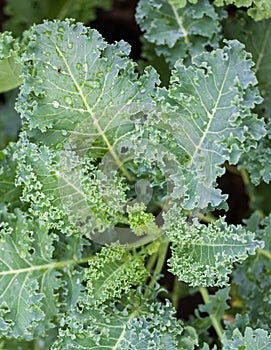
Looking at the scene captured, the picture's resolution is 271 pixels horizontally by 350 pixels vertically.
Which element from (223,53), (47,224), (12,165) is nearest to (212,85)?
(223,53)

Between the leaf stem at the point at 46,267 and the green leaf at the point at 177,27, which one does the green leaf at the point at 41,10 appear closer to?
the green leaf at the point at 177,27

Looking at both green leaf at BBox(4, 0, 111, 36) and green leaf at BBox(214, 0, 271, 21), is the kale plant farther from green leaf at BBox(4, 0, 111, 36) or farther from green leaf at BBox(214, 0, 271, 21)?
green leaf at BBox(4, 0, 111, 36)

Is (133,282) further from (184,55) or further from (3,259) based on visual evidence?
(184,55)

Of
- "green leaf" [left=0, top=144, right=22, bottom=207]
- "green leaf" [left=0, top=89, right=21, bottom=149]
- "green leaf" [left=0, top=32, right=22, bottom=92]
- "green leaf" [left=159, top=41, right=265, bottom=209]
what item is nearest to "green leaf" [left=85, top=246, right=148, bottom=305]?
"green leaf" [left=159, top=41, right=265, bottom=209]

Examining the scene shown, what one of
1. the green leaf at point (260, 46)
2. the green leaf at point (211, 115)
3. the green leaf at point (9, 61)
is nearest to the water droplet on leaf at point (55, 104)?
the green leaf at point (9, 61)

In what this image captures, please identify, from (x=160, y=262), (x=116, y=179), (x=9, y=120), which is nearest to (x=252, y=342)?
(x=160, y=262)

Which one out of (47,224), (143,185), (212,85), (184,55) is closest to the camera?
(212,85)

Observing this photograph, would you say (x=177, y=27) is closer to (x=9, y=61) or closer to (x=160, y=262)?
(x=9, y=61)
